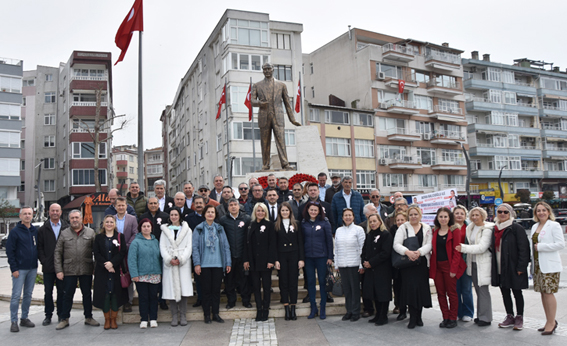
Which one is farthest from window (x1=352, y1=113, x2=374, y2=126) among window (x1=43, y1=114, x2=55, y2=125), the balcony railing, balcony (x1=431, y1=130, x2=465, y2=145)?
window (x1=43, y1=114, x2=55, y2=125)

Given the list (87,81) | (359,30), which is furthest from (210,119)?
(359,30)

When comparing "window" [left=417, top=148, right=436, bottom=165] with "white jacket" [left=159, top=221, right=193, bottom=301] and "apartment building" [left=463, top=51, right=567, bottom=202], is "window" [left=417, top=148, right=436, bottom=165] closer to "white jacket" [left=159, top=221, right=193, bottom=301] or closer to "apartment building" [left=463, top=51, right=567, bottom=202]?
"apartment building" [left=463, top=51, right=567, bottom=202]

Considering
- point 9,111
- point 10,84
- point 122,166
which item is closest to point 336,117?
point 9,111

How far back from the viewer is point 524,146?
5997 centimetres

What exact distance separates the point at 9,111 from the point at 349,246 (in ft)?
148

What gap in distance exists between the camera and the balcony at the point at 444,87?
170 ft

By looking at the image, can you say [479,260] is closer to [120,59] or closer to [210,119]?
[120,59]

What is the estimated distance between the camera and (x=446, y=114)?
52.2 metres

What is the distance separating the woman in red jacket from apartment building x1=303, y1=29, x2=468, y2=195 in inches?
1416

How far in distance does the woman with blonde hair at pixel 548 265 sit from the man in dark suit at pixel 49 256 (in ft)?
25.3

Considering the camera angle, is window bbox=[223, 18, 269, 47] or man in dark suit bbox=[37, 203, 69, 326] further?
window bbox=[223, 18, 269, 47]

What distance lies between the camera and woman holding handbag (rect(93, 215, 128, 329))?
Result: 7766mm

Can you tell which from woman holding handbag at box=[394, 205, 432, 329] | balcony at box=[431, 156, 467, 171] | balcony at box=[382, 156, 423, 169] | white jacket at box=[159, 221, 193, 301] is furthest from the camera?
balcony at box=[431, 156, 467, 171]

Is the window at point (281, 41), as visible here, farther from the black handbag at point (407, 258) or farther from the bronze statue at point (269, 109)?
the black handbag at point (407, 258)
